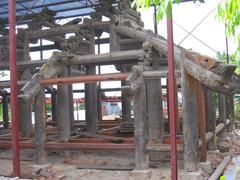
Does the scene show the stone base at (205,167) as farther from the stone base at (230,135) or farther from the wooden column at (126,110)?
the stone base at (230,135)

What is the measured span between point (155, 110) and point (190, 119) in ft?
6.88

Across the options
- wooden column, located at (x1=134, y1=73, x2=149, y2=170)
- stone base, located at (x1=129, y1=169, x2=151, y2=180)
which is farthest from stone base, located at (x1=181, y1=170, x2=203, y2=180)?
wooden column, located at (x1=134, y1=73, x2=149, y2=170)

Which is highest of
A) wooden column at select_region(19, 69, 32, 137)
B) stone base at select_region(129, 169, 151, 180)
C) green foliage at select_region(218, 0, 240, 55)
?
green foliage at select_region(218, 0, 240, 55)

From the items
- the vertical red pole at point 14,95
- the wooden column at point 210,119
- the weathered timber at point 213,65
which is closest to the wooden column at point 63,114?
the vertical red pole at point 14,95

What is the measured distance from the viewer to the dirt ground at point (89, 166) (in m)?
9.44

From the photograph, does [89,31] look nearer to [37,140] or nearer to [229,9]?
[37,140]

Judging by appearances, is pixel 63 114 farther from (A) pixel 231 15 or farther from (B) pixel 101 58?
(A) pixel 231 15

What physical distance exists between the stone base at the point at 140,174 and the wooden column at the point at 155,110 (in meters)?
1.44

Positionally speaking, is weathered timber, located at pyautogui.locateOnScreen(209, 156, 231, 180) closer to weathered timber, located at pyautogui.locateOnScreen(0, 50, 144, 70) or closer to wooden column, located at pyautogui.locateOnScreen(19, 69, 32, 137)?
weathered timber, located at pyautogui.locateOnScreen(0, 50, 144, 70)

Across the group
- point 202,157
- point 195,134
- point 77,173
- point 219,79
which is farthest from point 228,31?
point 77,173

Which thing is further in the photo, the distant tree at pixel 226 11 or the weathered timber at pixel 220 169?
the weathered timber at pixel 220 169

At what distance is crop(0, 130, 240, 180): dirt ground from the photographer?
31.0 ft

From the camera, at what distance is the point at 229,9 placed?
2908 mm

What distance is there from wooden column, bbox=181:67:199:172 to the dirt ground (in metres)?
0.49
